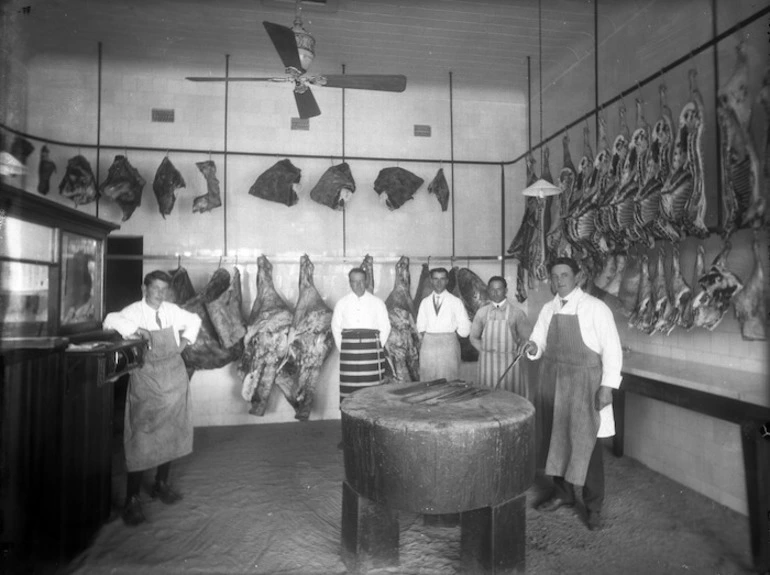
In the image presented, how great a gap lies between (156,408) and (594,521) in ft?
11.4

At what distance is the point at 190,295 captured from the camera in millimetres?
5816

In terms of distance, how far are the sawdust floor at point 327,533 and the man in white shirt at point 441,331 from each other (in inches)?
56.9

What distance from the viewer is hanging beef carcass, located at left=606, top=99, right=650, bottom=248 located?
13.3ft

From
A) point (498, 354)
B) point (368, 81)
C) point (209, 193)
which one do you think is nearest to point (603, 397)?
point (498, 354)

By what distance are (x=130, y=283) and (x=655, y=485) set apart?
287 inches

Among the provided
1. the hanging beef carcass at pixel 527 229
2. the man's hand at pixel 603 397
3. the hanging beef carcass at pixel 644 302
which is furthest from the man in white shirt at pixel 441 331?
the man's hand at pixel 603 397

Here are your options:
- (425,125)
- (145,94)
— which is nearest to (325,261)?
(425,125)

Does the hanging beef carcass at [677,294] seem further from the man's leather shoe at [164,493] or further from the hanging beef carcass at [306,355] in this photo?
the man's leather shoe at [164,493]

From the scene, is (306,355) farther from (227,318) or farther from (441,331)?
(441,331)

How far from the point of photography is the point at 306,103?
3871 mm

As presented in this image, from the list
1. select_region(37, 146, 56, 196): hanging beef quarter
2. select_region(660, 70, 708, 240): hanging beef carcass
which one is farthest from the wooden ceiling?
select_region(660, 70, 708, 240): hanging beef carcass

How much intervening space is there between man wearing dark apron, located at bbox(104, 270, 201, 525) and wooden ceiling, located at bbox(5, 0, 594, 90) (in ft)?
9.67

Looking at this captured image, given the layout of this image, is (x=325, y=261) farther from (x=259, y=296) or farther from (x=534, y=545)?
(x=534, y=545)

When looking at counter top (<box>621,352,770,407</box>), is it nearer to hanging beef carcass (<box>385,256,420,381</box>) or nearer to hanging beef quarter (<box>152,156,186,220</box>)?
hanging beef carcass (<box>385,256,420,381</box>)
